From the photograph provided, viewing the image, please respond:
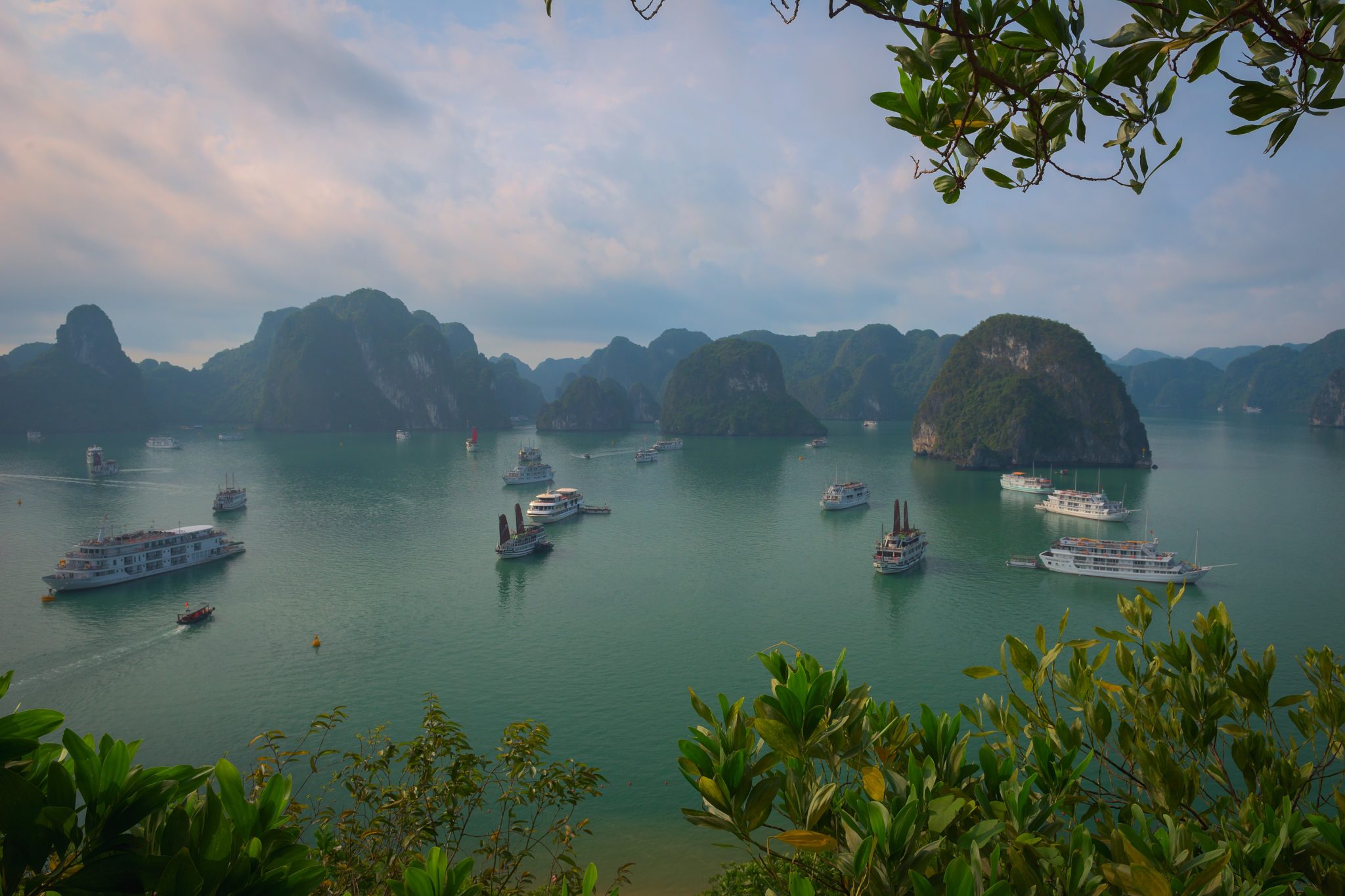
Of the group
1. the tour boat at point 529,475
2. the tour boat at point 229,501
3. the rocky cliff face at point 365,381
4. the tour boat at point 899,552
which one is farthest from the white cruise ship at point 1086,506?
the rocky cliff face at point 365,381

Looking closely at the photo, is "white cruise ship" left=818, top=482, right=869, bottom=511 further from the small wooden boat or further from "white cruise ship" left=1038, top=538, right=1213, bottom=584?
the small wooden boat

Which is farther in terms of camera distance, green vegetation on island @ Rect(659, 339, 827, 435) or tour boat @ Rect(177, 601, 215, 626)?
green vegetation on island @ Rect(659, 339, 827, 435)

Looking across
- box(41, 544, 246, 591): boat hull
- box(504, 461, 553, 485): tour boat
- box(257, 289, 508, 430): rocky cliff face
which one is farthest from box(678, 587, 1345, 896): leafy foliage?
box(257, 289, 508, 430): rocky cliff face

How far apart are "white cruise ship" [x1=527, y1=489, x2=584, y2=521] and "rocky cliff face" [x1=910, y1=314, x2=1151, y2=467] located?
4879cm

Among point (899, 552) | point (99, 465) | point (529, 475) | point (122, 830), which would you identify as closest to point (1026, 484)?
point (899, 552)

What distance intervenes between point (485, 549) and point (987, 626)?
25968mm

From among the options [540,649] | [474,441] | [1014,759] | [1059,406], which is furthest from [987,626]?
[474,441]

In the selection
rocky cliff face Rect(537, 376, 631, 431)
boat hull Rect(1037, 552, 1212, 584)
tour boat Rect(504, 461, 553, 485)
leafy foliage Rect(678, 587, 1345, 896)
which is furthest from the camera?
rocky cliff face Rect(537, 376, 631, 431)

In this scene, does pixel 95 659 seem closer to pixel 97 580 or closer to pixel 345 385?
pixel 97 580

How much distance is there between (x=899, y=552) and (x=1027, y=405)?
57.7 m

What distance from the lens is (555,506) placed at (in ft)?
156

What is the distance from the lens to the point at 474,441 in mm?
107750

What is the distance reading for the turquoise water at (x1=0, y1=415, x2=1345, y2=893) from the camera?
19.2m

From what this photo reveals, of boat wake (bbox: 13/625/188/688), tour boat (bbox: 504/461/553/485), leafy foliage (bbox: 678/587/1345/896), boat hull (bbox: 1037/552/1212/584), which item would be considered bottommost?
boat wake (bbox: 13/625/188/688)
